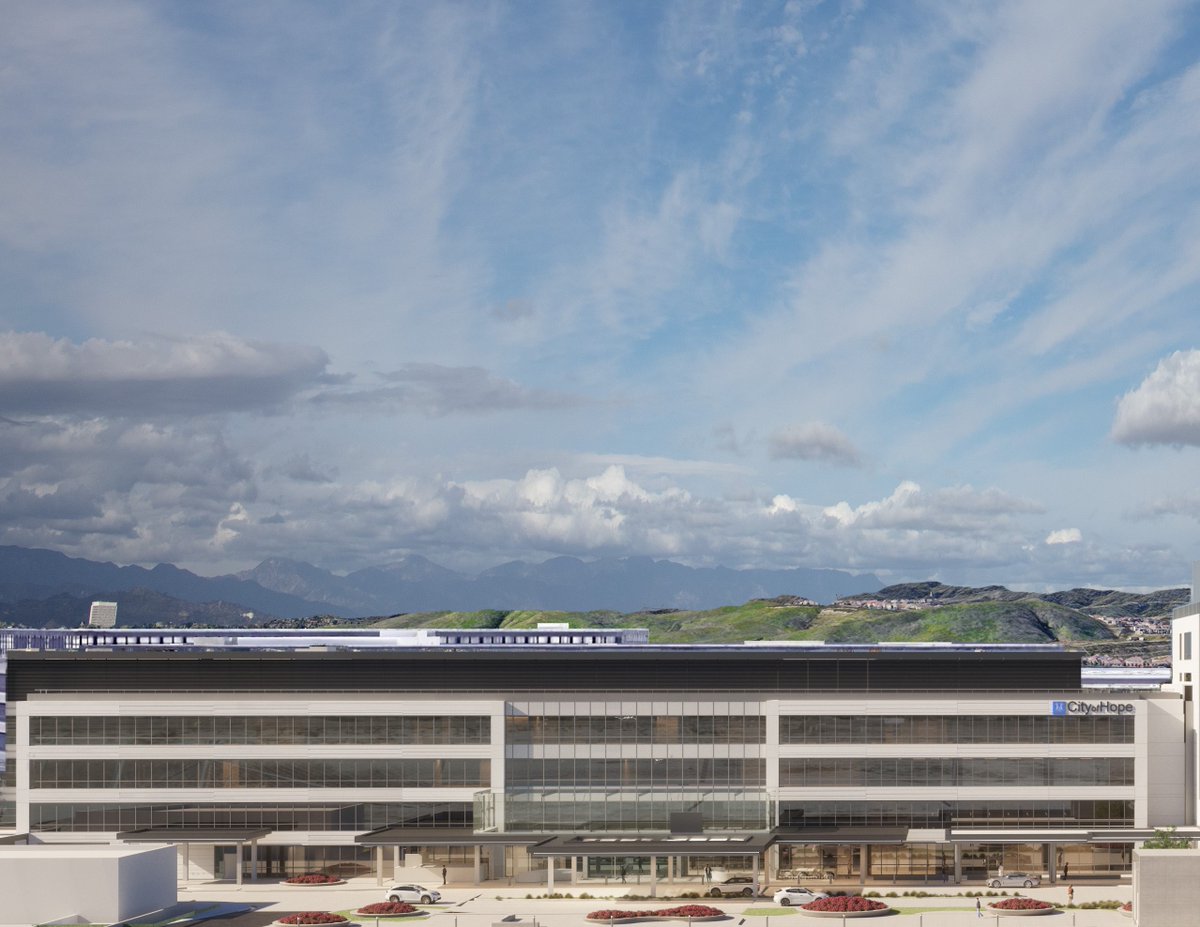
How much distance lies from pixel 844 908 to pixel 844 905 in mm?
452

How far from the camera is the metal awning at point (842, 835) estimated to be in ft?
420

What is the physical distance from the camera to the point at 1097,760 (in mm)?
132750

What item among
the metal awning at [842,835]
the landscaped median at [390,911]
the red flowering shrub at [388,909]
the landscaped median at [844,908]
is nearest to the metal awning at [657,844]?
the metal awning at [842,835]

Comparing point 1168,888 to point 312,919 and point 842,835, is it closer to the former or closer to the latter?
point 842,835

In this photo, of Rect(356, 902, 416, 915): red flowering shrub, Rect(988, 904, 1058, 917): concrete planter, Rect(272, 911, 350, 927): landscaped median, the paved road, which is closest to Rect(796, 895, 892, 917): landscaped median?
the paved road

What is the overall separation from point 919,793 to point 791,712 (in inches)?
499

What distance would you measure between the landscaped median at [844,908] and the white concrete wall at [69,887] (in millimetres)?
48488

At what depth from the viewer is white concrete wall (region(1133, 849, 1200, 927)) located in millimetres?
107188

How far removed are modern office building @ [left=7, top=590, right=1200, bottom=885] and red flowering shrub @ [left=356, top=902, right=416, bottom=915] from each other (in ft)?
45.1

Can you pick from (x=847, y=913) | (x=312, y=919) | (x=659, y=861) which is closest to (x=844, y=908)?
(x=847, y=913)

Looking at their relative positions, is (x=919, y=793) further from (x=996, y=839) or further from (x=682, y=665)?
(x=682, y=665)

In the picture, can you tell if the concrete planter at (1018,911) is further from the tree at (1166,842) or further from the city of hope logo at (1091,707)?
the city of hope logo at (1091,707)

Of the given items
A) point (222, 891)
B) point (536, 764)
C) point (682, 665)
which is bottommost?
point (222, 891)

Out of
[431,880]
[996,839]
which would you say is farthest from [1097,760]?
[431,880]
